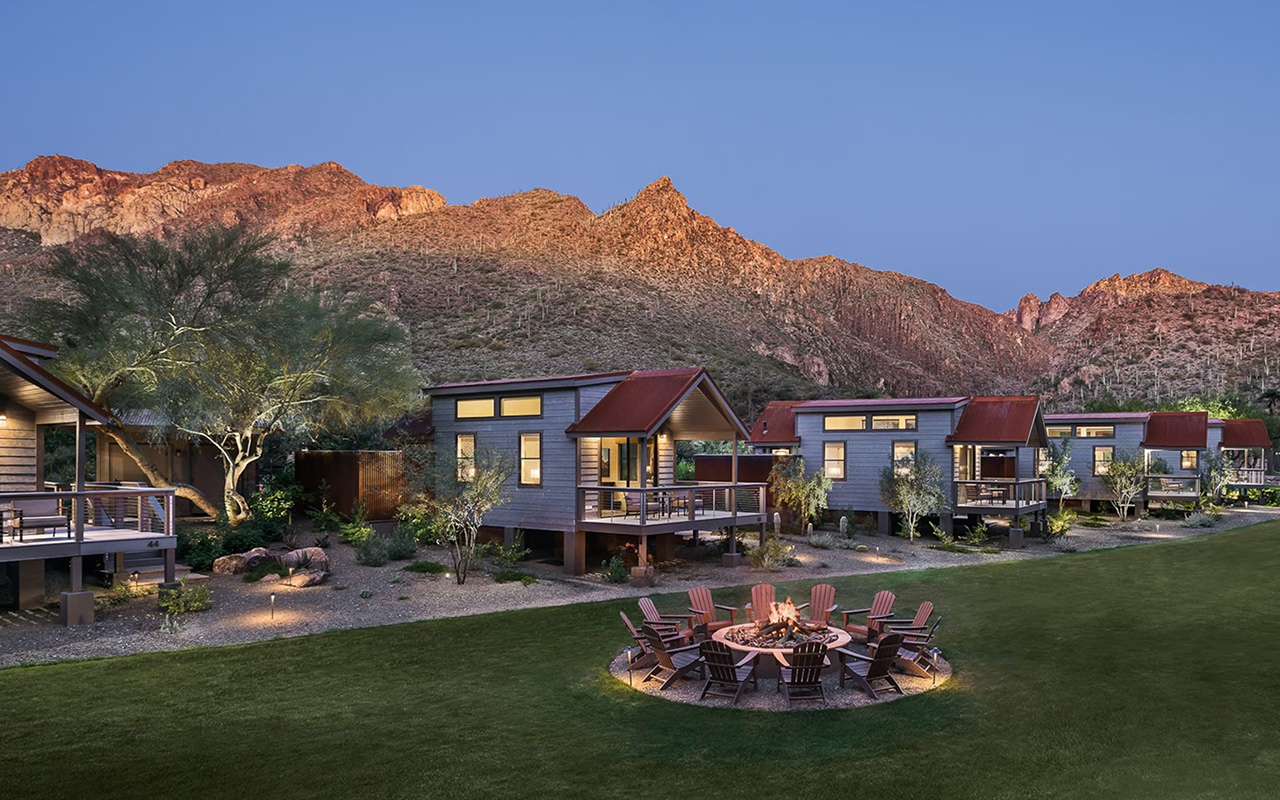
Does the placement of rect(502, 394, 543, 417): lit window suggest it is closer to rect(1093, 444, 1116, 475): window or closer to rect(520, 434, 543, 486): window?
rect(520, 434, 543, 486): window

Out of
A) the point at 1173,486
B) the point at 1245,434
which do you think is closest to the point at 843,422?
the point at 1173,486

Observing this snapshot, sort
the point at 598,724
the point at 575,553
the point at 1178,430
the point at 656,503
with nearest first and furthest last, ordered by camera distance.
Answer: the point at 598,724
the point at 575,553
the point at 656,503
the point at 1178,430

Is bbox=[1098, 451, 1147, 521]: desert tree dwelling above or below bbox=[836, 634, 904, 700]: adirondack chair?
above

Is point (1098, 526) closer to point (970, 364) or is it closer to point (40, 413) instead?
point (40, 413)

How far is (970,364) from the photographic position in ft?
397

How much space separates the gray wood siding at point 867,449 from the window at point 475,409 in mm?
13632

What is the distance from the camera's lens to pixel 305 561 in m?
20.6

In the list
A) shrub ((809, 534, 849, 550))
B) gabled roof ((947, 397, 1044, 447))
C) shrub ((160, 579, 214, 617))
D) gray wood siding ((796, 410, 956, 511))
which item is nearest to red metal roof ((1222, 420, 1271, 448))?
gabled roof ((947, 397, 1044, 447))

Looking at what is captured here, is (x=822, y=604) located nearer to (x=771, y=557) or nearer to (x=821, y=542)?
(x=771, y=557)

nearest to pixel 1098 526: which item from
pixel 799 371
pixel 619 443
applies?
pixel 619 443

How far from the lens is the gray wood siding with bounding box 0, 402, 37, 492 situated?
17.5 meters

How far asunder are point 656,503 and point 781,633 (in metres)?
11.0

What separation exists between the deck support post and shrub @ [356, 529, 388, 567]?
4.35 m

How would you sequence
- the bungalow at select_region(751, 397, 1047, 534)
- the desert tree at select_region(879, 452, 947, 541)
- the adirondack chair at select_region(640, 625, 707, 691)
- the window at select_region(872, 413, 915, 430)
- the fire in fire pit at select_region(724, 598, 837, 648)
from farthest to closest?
1. the window at select_region(872, 413, 915, 430)
2. the bungalow at select_region(751, 397, 1047, 534)
3. the desert tree at select_region(879, 452, 947, 541)
4. the fire in fire pit at select_region(724, 598, 837, 648)
5. the adirondack chair at select_region(640, 625, 707, 691)
